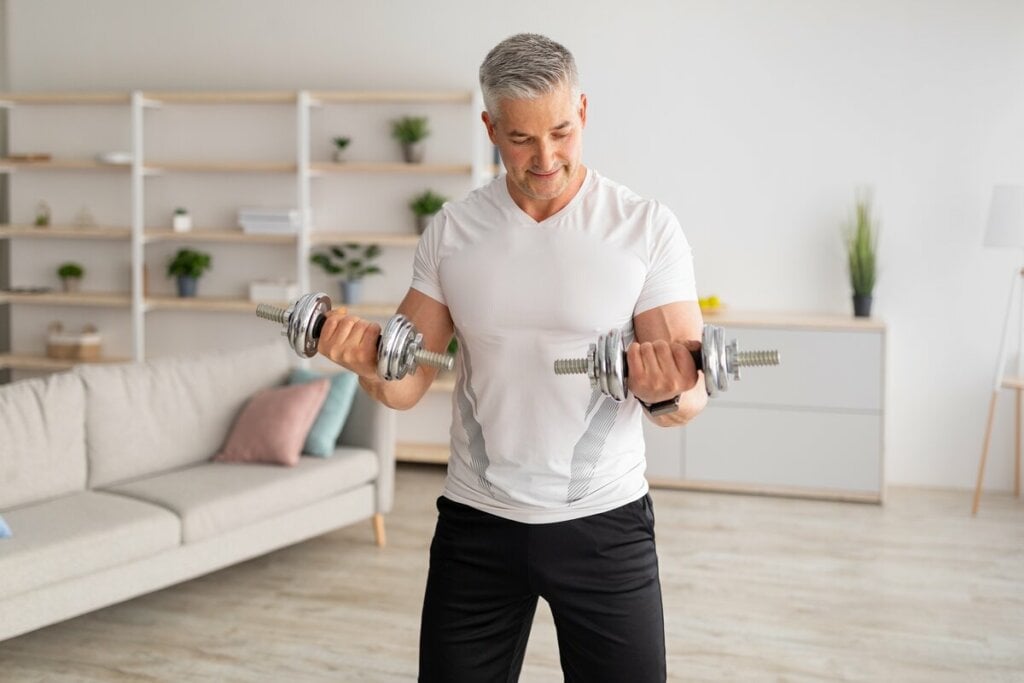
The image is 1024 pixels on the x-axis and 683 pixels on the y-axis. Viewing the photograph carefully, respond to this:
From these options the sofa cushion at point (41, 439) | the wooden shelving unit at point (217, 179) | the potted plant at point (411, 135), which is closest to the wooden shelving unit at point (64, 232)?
the wooden shelving unit at point (217, 179)

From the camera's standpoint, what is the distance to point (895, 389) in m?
5.61

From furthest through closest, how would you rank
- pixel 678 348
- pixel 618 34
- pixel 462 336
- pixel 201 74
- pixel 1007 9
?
pixel 201 74 < pixel 618 34 < pixel 1007 9 < pixel 462 336 < pixel 678 348

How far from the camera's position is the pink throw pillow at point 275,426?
4191mm

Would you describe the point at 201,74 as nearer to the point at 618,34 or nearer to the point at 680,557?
the point at 618,34

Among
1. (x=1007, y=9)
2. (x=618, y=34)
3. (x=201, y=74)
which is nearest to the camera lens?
(x=1007, y=9)

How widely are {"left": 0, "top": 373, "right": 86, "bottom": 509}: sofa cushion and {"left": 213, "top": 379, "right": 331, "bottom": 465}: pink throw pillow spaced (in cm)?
59

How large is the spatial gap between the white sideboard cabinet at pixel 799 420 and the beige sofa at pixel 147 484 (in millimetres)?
1718

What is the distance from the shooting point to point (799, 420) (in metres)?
5.31

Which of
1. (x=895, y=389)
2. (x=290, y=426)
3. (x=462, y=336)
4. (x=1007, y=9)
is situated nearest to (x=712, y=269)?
(x=895, y=389)

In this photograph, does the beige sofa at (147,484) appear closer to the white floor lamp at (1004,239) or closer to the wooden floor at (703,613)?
the wooden floor at (703,613)

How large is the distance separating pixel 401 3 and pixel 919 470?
3.55 meters

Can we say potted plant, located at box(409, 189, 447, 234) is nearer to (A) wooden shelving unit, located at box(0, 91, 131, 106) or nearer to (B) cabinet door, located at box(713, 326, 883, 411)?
(B) cabinet door, located at box(713, 326, 883, 411)

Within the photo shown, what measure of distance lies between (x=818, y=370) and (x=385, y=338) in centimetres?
393

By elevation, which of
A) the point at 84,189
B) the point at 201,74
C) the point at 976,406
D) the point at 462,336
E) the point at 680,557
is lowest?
the point at 680,557
